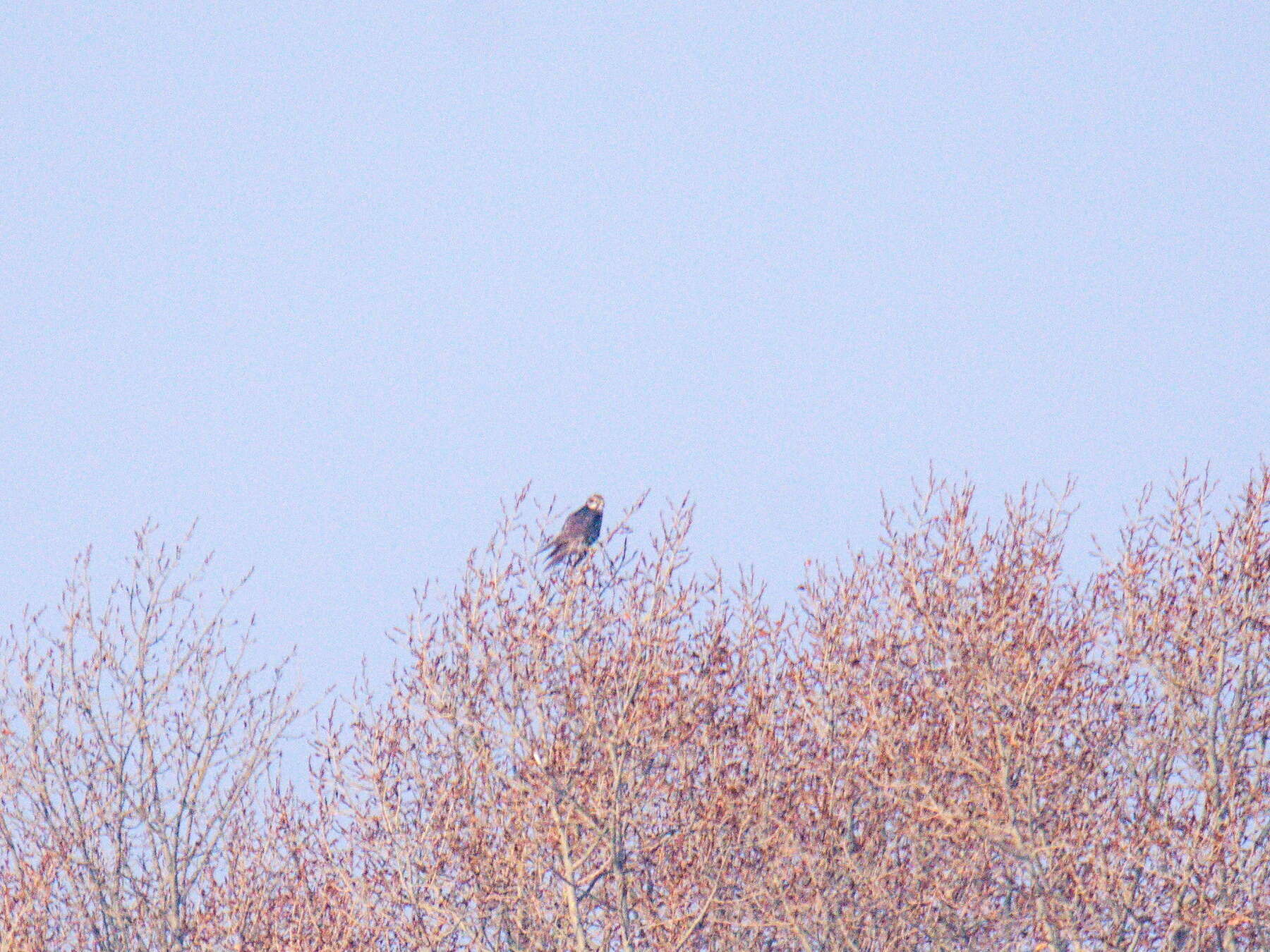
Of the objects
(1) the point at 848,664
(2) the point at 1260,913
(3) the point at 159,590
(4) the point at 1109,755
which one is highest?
(3) the point at 159,590

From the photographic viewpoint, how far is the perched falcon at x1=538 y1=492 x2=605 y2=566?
1723cm

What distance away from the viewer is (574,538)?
1731 centimetres

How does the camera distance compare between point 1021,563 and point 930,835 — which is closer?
point 930,835

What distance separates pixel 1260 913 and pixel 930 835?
3106mm

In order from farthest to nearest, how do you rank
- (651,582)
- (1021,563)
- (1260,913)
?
1. (1021,563)
2. (651,582)
3. (1260,913)

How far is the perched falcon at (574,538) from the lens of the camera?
17.2 meters

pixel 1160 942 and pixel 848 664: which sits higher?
pixel 848 664

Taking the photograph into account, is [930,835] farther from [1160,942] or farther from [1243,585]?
[1243,585]

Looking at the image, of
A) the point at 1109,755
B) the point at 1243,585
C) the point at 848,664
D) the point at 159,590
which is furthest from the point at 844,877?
the point at 159,590

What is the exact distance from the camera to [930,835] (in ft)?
51.8

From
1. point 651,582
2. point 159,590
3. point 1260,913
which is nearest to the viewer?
point 1260,913

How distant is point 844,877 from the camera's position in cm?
1600

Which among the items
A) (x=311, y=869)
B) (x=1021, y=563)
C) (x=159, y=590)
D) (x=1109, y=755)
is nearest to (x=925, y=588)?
(x=1021, y=563)

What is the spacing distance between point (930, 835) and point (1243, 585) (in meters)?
4.53
